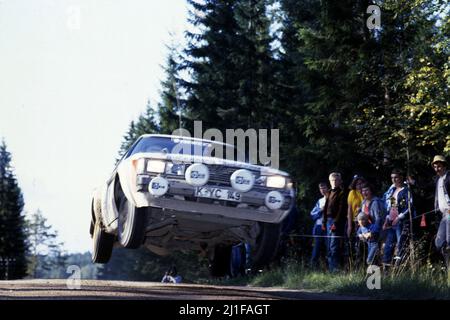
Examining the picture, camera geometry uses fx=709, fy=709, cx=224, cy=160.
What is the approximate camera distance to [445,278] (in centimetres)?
918

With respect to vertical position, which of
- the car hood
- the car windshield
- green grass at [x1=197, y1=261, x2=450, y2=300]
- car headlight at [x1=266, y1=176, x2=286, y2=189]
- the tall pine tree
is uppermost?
the tall pine tree

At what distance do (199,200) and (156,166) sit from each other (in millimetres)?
654

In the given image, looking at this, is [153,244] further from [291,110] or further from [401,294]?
[291,110]

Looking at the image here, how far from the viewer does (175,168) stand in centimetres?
824

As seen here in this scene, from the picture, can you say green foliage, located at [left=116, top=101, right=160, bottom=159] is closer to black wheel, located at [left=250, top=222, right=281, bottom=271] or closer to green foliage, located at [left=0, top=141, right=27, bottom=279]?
green foliage, located at [left=0, top=141, right=27, bottom=279]

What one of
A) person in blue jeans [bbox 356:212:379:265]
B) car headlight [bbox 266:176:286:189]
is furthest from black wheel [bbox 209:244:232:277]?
car headlight [bbox 266:176:286:189]

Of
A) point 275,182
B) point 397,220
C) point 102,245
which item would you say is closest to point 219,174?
point 275,182

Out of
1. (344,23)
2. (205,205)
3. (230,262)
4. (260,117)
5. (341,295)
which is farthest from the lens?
(260,117)

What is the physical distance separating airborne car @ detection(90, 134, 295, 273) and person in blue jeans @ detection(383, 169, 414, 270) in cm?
260

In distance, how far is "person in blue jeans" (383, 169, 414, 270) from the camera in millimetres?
10664

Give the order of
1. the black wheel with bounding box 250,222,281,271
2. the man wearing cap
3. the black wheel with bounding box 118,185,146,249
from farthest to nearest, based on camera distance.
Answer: the man wearing cap → the black wheel with bounding box 250,222,281,271 → the black wheel with bounding box 118,185,146,249

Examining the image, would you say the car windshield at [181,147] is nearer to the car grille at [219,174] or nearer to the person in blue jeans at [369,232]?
the car grille at [219,174]
